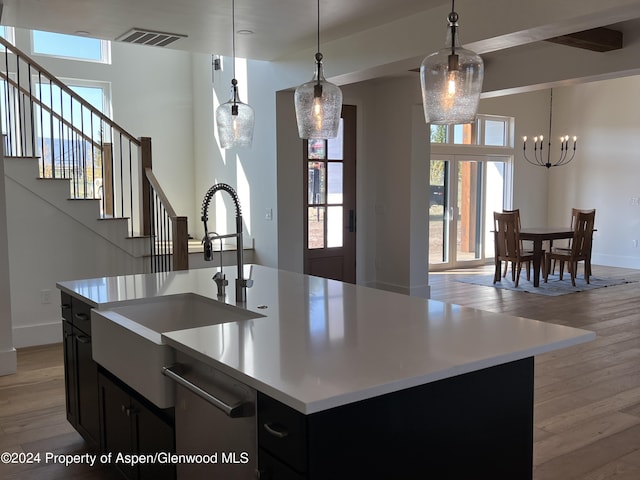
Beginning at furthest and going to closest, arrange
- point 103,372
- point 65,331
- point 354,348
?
point 65,331 → point 103,372 → point 354,348

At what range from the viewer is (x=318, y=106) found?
278 centimetres

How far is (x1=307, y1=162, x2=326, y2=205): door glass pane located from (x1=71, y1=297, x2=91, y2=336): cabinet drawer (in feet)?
13.7

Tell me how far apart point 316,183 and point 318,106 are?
4.32 m

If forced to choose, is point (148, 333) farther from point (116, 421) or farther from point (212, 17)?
point (212, 17)

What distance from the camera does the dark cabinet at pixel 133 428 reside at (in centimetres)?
219

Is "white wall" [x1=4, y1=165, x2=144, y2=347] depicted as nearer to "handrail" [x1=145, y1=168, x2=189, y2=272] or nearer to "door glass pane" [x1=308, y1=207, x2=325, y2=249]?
"handrail" [x1=145, y1=168, x2=189, y2=272]

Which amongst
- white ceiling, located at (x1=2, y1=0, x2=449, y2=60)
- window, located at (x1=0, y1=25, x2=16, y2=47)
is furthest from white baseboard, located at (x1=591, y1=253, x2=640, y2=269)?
window, located at (x1=0, y1=25, x2=16, y2=47)

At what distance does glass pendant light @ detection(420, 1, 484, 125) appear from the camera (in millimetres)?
2188

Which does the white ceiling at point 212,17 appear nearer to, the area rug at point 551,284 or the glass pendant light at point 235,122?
the glass pendant light at point 235,122

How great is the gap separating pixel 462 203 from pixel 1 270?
7567 mm

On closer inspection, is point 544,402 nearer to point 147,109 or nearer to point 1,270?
point 1,270

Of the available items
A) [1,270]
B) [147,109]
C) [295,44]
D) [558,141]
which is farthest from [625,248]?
[1,270]

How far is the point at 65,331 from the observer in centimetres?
332

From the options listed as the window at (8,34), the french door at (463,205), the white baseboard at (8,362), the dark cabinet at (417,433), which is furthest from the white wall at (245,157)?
the dark cabinet at (417,433)
